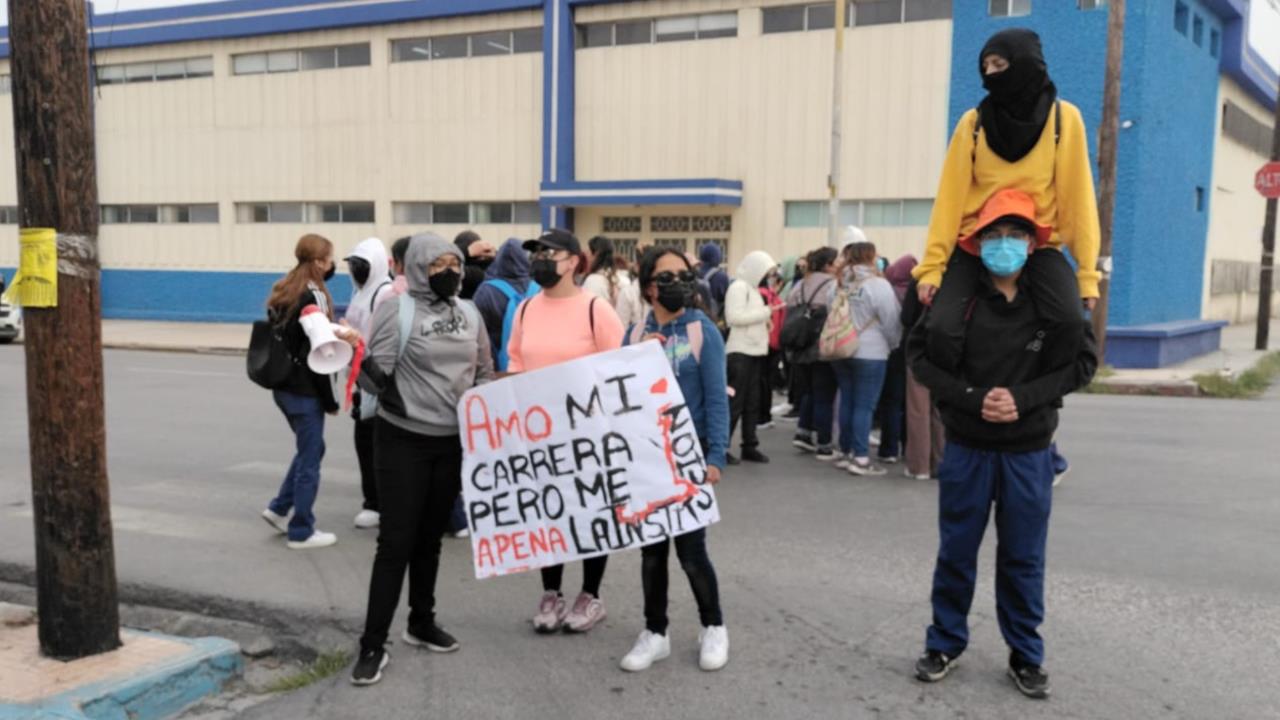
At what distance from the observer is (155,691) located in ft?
13.8

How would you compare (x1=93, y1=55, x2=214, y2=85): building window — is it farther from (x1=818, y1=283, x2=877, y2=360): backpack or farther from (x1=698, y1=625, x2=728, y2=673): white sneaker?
(x1=698, y1=625, x2=728, y2=673): white sneaker

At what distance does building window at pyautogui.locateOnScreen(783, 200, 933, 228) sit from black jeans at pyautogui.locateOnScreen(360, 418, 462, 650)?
56.4 ft

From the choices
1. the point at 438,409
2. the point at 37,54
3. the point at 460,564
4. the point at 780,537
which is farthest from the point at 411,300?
the point at 780,537

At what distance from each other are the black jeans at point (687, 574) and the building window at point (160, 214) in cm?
2675

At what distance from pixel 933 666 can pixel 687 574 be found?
1.08 m

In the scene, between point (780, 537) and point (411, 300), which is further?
point (780, 537)

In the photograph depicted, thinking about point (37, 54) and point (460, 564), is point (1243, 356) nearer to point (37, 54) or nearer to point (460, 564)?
point (460, 564)

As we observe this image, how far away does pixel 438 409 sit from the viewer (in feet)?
15.0

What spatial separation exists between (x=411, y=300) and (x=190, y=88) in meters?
26.9

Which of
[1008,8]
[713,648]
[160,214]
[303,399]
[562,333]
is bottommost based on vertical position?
[713,648]

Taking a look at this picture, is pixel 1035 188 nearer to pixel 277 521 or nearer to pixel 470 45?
pixel 277 521

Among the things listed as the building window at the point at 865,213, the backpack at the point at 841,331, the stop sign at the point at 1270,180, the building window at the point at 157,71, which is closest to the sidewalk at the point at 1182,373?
the stop sign at the point at 1270,180

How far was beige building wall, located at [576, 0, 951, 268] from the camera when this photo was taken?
20.5m

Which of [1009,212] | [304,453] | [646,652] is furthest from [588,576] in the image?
[1009,212]
